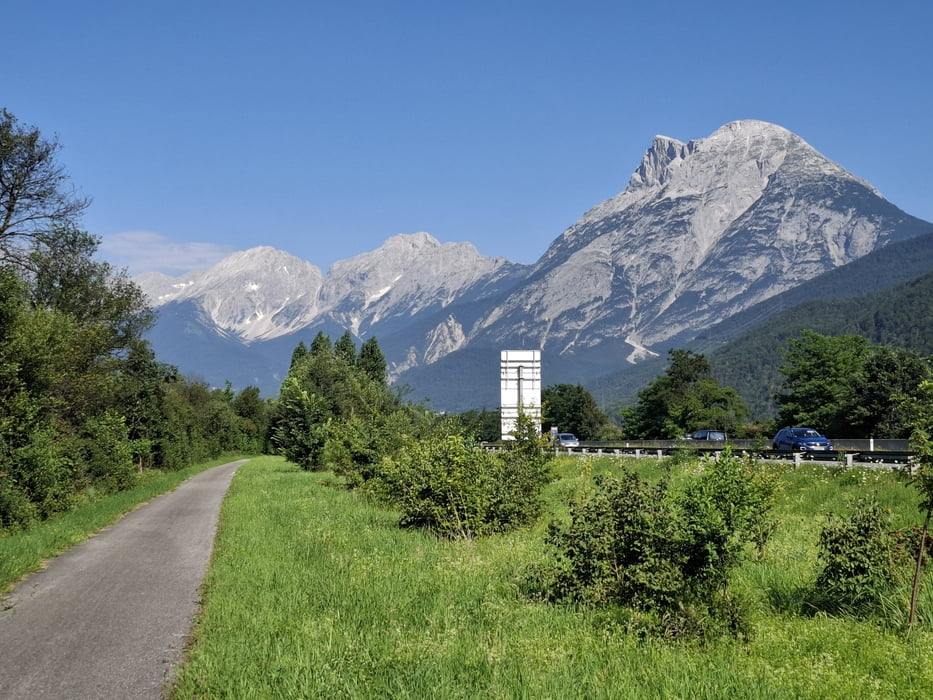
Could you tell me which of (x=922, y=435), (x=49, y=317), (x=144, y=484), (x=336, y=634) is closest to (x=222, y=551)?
(x=336, y=634)

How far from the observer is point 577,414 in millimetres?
149250

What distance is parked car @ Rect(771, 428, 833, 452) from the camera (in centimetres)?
4138

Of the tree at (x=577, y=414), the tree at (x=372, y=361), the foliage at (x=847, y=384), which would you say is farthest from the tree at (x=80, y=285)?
the tree at (x=577, y=414)

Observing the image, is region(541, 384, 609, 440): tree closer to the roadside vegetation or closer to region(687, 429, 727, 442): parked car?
region(687, 429, 727, 442): parked car

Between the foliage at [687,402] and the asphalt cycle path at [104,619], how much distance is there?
298 feet

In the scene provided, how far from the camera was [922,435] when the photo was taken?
30.6 feet

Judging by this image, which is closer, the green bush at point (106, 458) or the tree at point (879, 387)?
the green bush at point (106, 458)

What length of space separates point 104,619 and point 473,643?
5.66 metres

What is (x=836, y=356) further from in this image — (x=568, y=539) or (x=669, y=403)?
(x=568, y=539)

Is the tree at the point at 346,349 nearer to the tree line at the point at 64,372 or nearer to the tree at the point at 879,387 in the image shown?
the tree line at the point at 64,372

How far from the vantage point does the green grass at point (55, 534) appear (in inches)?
579

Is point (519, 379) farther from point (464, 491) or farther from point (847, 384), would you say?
point (847, 384)

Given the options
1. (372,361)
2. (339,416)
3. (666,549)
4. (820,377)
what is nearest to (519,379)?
(339,416)

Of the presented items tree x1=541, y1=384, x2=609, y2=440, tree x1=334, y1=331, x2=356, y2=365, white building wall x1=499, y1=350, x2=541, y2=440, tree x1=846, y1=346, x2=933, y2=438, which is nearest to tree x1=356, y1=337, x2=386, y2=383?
tree x1=334, y1=331, x2=356, y2=365
